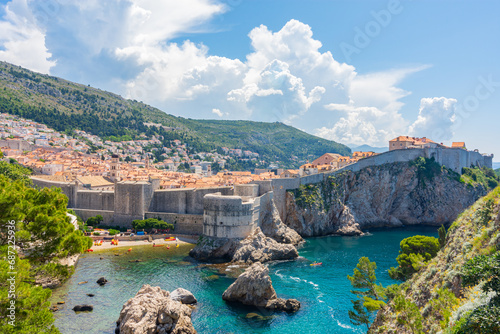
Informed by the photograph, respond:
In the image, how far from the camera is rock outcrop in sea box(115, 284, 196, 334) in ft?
56.5

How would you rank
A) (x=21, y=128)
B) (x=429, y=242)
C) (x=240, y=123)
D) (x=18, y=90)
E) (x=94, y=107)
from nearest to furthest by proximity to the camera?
(x=429, y=242) → (x=21, y=128) → (x=18, y=90) → (x=94, y=107) → (x=240, y=123)

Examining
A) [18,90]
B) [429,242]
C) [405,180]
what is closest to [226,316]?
[429,242]

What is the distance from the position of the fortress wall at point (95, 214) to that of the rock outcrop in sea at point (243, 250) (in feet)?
42.5

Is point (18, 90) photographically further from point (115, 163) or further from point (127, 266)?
point (127, 266)

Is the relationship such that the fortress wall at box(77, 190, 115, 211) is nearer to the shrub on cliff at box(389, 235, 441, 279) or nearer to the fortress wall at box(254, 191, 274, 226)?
the fortress wall at box(254, 191, 274, 226)

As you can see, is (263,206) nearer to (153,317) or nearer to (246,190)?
(246,190)

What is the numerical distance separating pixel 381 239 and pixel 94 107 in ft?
382

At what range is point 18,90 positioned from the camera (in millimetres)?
114062

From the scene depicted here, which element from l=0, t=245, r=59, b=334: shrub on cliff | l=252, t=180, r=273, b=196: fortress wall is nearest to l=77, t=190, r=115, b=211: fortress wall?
l=252, t=180, r=273, b=196: fortress wall

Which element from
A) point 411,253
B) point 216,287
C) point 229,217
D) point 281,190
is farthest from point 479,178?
point 216,287

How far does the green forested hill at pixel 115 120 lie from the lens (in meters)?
109

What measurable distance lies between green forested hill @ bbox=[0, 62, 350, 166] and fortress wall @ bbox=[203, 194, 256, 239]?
8500 centimetres

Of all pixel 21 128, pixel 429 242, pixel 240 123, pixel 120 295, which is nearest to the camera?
pixel 120 295

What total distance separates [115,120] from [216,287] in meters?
113
